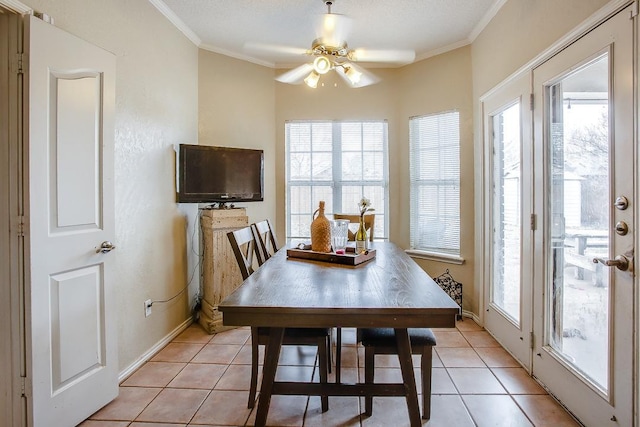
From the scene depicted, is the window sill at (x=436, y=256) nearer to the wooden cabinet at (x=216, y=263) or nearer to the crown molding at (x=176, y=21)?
the wooden cabinet at (x=216, y=263)

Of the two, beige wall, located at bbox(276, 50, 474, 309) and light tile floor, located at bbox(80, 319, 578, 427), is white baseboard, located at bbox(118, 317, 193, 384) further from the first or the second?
beige wall, located at bbox(276, 50, 474, 309)

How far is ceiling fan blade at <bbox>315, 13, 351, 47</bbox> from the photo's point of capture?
7.18 ft

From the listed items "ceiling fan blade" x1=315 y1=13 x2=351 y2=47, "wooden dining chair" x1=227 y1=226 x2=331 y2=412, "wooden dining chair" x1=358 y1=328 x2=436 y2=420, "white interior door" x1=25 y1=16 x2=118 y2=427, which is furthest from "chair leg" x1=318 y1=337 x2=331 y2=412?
"ceiling fan blade" x1=315 y1=13 x2=351 y2=47

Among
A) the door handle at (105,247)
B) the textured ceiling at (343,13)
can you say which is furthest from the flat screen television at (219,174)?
the door handle at (105,247)

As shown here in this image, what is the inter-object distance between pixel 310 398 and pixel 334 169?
2637 millimetres

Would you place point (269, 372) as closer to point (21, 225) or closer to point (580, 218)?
point (21, 225)

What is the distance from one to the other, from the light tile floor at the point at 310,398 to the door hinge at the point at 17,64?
1.83m

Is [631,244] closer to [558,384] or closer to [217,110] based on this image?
[558,384]

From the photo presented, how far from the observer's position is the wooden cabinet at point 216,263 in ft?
10.6

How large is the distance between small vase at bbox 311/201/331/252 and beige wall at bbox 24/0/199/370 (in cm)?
132

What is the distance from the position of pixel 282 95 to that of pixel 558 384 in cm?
362

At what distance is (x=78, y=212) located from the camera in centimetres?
193

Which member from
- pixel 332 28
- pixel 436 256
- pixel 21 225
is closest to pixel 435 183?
pixel 436 256

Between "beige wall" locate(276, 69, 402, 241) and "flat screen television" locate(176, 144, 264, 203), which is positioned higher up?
"beige wall" locate(276, 69, 402, 241)
